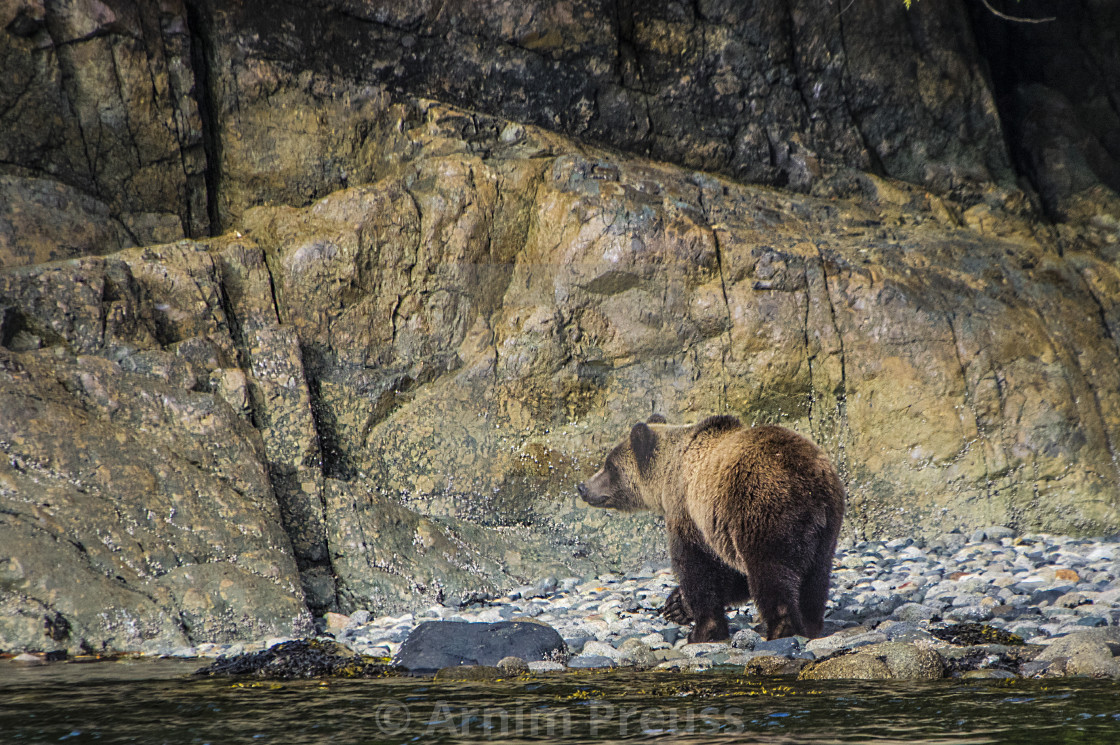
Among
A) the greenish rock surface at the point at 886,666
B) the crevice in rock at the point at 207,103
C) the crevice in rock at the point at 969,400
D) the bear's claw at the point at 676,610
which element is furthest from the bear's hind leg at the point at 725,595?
the crevice in rock at the point at 207,103

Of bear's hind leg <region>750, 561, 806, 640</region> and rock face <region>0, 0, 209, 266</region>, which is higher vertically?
rock face <region>0, 0, 209, 266</region>

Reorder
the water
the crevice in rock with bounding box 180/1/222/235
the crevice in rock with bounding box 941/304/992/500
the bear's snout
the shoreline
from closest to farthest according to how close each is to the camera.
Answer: the water, the shoreline, the bear's snout, the crevice in rock with bounding box 941/304/992/500, the crevice in rock with bounding box 180/1/222/235

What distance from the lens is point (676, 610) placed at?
6492mm

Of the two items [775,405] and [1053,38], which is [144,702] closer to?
[775,405]

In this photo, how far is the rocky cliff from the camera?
771 centimetres

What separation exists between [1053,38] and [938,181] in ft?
11.0

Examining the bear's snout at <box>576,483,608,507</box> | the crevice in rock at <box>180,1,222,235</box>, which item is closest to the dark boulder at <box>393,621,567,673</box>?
the bear's snout at <box>576,483,608,507</box>

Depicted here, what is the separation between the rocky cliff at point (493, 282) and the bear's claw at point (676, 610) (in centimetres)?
175

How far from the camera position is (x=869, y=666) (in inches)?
176

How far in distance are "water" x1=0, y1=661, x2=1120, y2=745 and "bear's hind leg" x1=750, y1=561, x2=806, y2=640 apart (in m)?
0.80

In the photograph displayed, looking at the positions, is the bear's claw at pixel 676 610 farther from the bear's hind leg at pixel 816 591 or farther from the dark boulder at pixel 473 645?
the dark boulder at pixel 473 645

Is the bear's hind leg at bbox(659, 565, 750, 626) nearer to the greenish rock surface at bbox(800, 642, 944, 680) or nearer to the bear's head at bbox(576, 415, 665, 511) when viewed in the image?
the bear's head at bbox(576, 415, 665, 511)

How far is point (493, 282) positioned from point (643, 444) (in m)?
3.19

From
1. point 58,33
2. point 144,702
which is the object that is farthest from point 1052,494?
point 58,33
